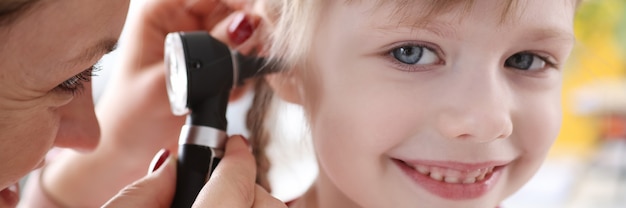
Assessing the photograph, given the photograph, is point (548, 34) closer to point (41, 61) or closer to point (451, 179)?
point (451, 179)

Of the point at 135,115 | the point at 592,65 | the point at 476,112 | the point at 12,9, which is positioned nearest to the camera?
the point at 12,9

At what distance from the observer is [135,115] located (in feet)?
3.91

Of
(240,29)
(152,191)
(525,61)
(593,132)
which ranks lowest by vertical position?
(152,191)

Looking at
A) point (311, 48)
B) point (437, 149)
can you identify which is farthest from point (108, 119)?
point (437, 149)

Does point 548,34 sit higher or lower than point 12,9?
higher

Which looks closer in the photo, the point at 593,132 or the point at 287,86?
the point at 287,86

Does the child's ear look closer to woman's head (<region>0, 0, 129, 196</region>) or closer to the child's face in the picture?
the child's face

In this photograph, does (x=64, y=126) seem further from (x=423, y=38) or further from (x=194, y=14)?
(x=423, y=38)

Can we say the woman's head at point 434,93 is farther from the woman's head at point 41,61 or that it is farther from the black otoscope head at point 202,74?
the woman's head at point 41,61

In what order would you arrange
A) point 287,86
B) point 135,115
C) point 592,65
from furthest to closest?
point 592,65, point 135,115, point 287,86

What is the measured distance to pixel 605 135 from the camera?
10.5 ft

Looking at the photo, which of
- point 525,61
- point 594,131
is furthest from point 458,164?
→ point 594,131

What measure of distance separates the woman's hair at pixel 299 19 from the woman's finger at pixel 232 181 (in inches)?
5.0

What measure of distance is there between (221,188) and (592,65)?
8.46 ft
